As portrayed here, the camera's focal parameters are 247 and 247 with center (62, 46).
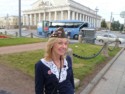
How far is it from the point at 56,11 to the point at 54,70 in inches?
4070

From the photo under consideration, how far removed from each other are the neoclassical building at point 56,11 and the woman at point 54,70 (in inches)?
3653

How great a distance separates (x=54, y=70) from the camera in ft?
9.16

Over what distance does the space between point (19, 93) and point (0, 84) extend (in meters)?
0.88

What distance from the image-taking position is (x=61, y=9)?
333 feet

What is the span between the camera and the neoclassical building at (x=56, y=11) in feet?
330

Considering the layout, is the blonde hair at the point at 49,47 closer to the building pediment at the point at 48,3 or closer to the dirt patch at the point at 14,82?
the dirt patch at the point at 14,82

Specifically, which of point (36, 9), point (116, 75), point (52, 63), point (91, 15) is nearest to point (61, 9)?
point (36, 9)

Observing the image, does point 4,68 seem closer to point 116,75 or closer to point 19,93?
point 19,93

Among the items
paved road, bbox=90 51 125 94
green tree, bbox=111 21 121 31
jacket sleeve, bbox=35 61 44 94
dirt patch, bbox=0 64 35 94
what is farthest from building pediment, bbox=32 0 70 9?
jacket sleeve, bbox=35 61 44 94

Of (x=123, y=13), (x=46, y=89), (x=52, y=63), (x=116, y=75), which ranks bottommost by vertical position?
(x=116, y=75)

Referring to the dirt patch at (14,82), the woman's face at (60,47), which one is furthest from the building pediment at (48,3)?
the woman's face at (60,47)

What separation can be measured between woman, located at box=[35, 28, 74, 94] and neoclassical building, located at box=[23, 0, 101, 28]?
92789 millimetres

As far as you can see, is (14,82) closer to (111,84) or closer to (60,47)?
(111,84)

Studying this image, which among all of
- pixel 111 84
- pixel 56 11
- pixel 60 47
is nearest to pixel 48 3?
pixel 56 11
